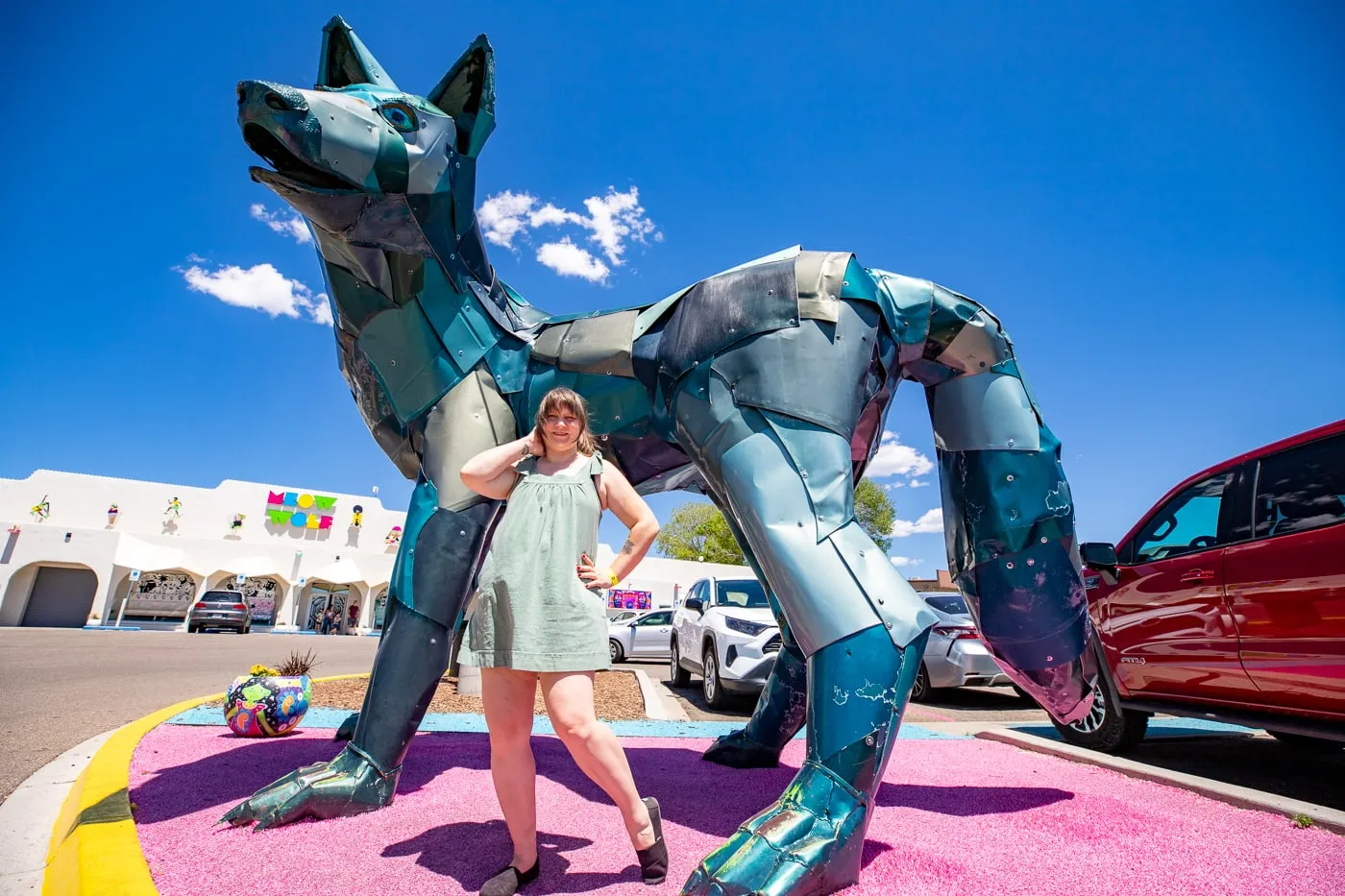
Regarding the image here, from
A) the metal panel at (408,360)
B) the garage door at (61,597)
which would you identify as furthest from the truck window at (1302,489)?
the garage door at (61,597)

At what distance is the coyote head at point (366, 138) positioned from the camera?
238cm

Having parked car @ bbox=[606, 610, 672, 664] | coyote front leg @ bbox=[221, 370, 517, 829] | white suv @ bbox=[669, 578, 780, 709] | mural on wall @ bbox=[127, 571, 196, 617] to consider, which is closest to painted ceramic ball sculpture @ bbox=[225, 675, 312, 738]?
coyote front leg @ bbox=[221, 370, 517, 829]

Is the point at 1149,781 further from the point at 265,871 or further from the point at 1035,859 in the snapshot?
the point at 265,871

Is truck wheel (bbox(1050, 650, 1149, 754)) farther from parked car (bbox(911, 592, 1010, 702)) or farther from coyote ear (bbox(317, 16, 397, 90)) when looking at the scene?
coyote ear (bbox(317, 16, 397, 90))

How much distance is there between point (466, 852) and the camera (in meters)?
2.20

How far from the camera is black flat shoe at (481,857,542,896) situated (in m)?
1.84

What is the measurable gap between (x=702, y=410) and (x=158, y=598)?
39230mm

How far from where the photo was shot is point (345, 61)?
3018 millimetres

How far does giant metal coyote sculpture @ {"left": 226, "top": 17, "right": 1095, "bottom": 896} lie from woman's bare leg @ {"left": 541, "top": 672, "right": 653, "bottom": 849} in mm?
441

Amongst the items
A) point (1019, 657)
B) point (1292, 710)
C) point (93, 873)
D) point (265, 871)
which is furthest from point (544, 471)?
point (1292, 710)

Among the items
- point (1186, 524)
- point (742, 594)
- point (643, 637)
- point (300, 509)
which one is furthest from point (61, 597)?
point (1186, 524)

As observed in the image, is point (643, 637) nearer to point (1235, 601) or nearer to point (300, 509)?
point (1235, 601)

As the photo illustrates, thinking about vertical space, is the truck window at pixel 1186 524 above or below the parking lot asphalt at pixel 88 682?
above

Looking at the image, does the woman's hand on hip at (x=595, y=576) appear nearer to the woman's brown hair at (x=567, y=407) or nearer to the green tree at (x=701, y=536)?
the woman's brown hair at (x=567, y=407)
